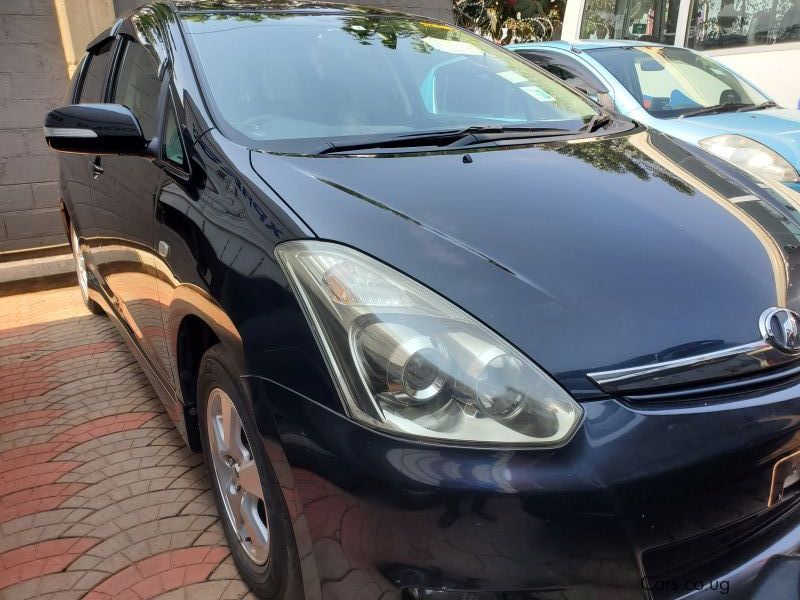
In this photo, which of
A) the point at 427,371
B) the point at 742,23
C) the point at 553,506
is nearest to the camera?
the point at 553,506

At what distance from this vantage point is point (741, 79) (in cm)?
573

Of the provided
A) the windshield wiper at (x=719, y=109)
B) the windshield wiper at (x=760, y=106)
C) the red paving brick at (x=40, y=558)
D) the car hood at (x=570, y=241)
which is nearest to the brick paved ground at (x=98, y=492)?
the red paving brick at (x=40, y=558)

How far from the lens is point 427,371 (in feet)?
4.36

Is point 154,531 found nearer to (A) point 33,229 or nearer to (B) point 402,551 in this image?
(B) point 402,551

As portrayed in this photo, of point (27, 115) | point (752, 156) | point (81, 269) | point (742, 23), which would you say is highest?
point (742, 23)

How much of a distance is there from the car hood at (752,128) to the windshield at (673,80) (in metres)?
0.24

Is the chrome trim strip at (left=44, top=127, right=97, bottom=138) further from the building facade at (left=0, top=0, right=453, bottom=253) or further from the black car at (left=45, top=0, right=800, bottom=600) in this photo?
the building facade at (left=0, top=0, right=453, bottom=253)

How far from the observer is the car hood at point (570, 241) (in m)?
1.39

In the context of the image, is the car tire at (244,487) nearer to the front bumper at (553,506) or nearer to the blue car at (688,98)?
the front bumper at (553,506)

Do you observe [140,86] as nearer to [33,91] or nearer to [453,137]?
[453,137]

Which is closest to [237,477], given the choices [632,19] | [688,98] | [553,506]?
[553,506]

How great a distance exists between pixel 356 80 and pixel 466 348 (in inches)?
57.2

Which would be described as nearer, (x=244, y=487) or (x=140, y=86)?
(x=244, y=487)

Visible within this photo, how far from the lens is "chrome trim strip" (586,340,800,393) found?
133cm
